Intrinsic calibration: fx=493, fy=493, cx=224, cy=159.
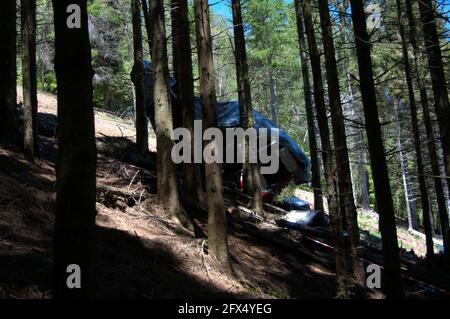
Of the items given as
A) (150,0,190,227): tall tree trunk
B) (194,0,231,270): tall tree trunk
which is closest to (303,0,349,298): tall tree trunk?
(194,0,231,270): tall tree trunk

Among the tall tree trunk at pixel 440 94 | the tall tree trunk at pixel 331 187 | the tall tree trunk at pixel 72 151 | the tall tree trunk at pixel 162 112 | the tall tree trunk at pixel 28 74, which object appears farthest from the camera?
the tall tree trunk at pixel 440 94

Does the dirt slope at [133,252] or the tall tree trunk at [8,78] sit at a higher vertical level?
the tall tree trunk at [8,78]

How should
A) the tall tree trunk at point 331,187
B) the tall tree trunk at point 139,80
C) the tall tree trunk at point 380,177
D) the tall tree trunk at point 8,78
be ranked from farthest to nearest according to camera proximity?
the tall tree trunk at point 139,80
the tall tree trunk at point 8,78
the tall tree trunk at point 331,187
the tall tree trunk at point 380,177

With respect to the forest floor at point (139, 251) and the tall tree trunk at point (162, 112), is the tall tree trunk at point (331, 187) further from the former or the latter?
the tall tree trunk at point (162, 112)

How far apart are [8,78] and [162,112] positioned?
3.32 metres

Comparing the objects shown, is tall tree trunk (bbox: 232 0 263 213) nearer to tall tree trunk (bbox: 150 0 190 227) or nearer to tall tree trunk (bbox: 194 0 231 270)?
tall tree trunk (bbox: 150 0 190 227)

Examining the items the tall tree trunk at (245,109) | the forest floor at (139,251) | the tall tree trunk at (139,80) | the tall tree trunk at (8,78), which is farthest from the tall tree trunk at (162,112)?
the tall tree trunk at (245,109)

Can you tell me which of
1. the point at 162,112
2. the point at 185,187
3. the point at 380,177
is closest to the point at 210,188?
the point at 162,112

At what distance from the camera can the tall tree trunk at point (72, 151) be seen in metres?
3.54

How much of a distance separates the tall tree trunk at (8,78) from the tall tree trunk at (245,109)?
248 inches

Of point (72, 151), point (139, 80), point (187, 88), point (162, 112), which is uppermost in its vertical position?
point (139, 80)

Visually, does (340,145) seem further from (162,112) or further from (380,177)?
(162,112)

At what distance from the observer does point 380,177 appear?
6.81m

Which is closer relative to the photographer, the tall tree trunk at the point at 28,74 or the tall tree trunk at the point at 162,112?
the tall tree trunk at the point at 162,112
